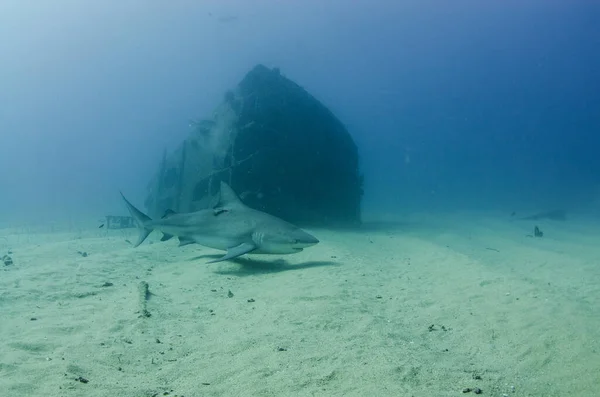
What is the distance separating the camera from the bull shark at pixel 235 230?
28.1 ft

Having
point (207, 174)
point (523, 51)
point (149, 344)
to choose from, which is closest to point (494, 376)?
point (149, 344)

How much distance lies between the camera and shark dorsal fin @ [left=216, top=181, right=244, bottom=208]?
32.3 feet

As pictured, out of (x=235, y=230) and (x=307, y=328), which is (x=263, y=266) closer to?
(x=235, y=230)

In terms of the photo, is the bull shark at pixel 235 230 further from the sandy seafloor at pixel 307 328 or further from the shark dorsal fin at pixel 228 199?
the sandy seafloor at pixel 307 328

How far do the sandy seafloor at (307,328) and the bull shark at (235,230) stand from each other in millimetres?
567

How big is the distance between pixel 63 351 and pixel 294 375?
2.52m

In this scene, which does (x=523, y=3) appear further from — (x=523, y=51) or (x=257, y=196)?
(x=257, y=196)

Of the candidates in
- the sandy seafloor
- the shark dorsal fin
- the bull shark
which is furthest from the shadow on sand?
the shark dorsal fin

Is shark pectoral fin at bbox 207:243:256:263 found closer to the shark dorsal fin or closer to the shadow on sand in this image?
the shadow on sand

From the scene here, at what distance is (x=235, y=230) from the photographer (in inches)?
365

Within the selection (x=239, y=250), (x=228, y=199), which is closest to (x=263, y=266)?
(x=239, y=250)

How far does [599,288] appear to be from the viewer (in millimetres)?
6676

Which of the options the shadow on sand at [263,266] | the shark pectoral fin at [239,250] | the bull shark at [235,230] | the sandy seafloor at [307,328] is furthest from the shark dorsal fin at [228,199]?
the sandy seafloor at [307,328]

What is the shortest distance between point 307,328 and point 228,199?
575 cm
